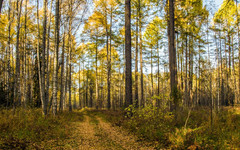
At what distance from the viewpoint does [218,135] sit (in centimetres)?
507

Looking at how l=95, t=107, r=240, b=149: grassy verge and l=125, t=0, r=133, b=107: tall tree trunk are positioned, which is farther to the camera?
l=125, t=0, r=133, b=107: tall tree trunk

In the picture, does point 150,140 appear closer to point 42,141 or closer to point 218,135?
point 218,135

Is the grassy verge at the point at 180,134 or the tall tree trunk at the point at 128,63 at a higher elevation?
the tall tree trunk at the point at 128,63

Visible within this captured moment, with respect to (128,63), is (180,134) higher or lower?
lower

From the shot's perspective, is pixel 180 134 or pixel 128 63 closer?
pixel 180 134

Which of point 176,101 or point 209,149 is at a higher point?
point 176,101

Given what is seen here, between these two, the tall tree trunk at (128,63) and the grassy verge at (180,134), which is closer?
the grassy verge at (180,134)

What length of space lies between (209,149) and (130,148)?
2.17 m

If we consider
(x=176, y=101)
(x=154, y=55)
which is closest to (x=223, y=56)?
(x=154, y=55)

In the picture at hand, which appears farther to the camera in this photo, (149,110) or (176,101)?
(176,101)

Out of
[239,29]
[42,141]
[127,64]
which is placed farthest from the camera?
[239,29]

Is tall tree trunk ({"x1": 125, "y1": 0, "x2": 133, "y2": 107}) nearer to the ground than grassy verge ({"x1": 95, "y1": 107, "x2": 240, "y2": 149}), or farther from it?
farther from it

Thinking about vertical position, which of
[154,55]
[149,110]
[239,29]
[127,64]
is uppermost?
[239,29]

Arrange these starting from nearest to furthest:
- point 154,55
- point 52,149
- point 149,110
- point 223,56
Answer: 1. point 52,149
2. point 149,110
3. point 154,55
4. point 223,56
